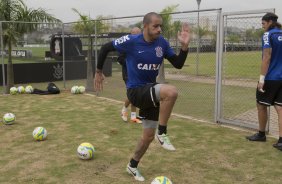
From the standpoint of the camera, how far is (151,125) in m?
4.34

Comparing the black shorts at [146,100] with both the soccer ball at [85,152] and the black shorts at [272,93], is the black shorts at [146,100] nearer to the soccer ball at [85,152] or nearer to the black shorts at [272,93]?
the soccer ball at [85,152]

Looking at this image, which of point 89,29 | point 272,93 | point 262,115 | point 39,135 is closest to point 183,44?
point 272,93

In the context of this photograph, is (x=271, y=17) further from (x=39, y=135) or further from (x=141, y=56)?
(x=39, y=135)

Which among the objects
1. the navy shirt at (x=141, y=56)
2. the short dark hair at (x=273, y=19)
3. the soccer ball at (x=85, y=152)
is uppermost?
the short dark hair at (x=273, y=19)

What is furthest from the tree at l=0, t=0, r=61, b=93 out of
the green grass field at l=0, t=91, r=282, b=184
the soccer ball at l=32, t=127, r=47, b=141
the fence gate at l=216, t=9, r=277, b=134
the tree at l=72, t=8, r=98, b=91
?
the fence gate at l=216, t=9, r=277, b=134

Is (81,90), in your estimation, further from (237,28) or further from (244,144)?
(244,144)

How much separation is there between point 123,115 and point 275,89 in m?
3.48

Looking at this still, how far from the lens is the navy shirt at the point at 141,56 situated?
424 cm

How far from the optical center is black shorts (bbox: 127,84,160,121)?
412 cm

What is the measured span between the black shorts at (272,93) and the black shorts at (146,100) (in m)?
2.63

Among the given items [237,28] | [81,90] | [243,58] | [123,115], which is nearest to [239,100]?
[243,58]

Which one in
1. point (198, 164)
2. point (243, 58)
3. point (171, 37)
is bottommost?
point (198, 164)

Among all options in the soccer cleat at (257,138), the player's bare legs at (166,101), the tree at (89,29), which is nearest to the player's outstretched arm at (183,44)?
the player's bare legs at (166,101)

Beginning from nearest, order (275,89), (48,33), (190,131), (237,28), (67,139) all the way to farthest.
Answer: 1. (275,89)
2. (67,139)
3. (190,131)
4. (237,28)
5. (48,33)
